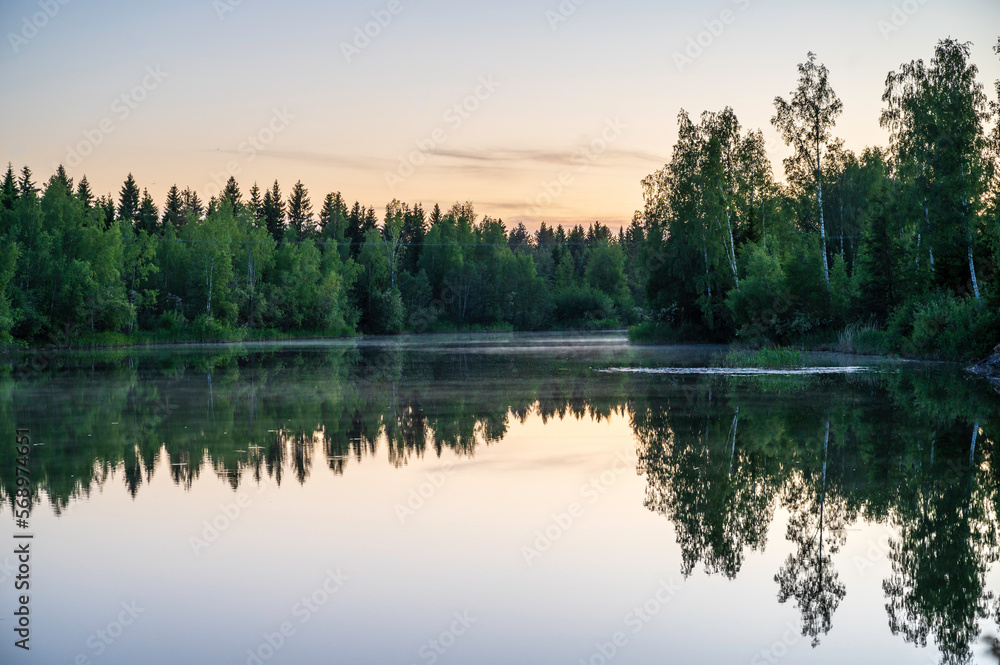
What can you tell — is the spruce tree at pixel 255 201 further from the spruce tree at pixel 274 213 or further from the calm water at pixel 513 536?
the calm water at pixel 513 536

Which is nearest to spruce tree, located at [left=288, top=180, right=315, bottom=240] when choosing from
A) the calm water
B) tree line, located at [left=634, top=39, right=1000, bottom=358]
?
tree line, located at [left=634, top=39, right=1000, bottom=358]

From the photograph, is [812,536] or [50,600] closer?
[50,600]

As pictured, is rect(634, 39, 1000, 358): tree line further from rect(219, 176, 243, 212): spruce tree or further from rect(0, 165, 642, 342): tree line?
rect(219, 176, 243, 212): spruce tree

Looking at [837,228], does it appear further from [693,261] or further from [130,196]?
[130,196]

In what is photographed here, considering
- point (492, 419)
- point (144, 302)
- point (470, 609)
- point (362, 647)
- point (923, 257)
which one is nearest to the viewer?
point (362, 647)

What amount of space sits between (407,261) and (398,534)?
106397mm

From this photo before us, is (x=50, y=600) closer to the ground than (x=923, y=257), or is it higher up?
closer to the ground

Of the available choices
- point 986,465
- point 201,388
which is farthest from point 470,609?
point 201,388

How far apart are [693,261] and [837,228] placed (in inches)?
758

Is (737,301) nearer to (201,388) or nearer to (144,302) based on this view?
(201,388)

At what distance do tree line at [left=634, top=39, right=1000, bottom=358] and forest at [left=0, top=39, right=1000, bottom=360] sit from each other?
0.09 metres

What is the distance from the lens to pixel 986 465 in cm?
1182

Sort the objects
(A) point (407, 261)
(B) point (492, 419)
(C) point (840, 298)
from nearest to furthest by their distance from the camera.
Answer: (B) point (492, 419)
(C) point (840, 298)
(A) point (407, 261)

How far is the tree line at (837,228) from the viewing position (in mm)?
32719
